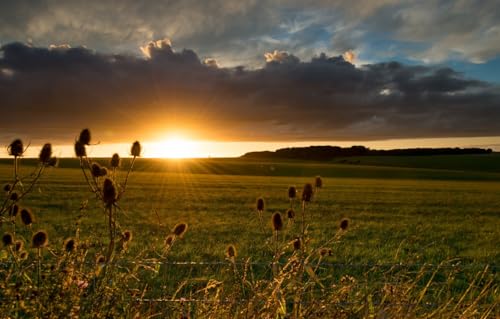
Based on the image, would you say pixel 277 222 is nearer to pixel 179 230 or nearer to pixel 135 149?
pixel 179 230

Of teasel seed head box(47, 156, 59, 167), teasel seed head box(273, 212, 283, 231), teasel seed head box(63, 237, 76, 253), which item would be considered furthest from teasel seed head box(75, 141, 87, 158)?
teasel seed head box(273, 212, 283, 231)

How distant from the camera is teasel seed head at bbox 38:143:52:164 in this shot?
2.94 m

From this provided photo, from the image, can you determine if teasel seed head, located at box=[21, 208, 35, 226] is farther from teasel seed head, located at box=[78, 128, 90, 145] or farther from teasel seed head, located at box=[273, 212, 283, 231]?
teasel seed head, located at box=[273, 212, 283, 231]

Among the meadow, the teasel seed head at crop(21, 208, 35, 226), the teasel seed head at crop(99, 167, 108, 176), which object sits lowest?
the meadow

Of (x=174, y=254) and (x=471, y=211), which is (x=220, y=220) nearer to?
(x=174, y=254)

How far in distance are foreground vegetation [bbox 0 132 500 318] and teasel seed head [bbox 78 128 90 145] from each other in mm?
254

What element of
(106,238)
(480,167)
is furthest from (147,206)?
(480,167)

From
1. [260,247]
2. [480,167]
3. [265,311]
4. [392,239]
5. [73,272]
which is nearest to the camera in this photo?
[73,272]

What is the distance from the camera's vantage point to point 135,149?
331 cm

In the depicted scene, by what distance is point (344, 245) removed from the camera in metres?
14.4

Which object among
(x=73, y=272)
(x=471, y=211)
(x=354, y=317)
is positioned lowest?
(x=471, y=211)

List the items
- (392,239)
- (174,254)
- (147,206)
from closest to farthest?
(174,254)
(392,239)
(147,206)

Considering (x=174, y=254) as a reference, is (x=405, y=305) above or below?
above

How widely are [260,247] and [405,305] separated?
9.53 meters
